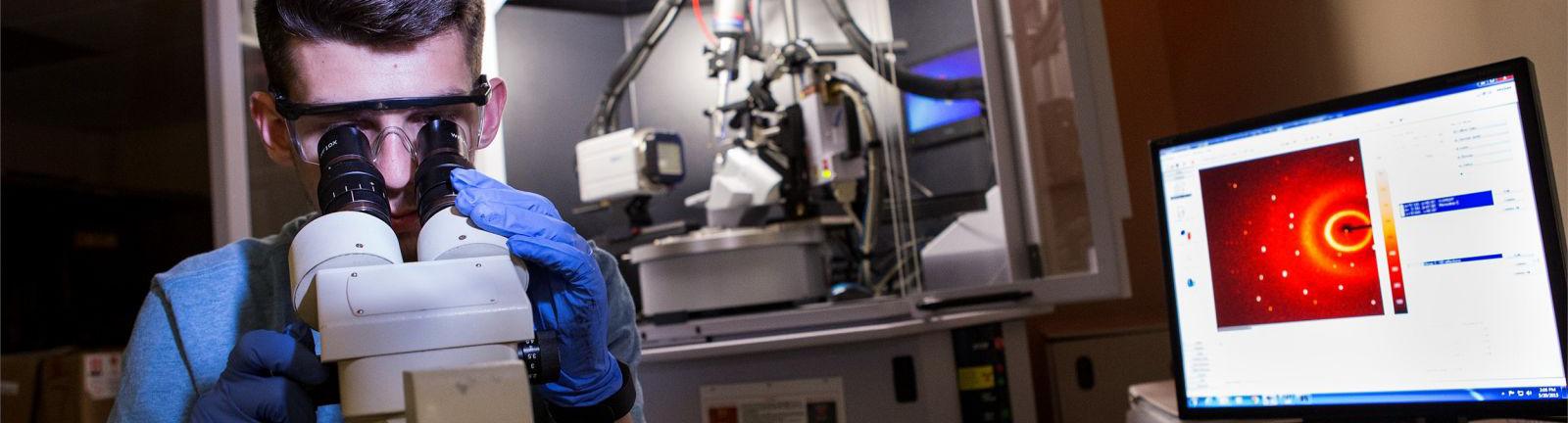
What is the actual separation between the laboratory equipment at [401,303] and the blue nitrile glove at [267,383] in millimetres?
30

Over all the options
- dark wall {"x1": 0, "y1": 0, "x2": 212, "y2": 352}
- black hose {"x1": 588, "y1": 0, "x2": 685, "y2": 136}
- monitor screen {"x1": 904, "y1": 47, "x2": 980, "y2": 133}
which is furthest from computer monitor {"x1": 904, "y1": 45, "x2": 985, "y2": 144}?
dark wall {"x1": 0, "y1": 0, "x2": 212, "y2": 352}

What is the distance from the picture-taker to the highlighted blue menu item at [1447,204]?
88 centimetres

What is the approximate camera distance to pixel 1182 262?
44.4 inches

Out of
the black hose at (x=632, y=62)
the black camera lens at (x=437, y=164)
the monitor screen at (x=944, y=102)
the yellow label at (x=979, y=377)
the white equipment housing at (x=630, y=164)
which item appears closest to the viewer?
the black camera lens at (x=437, y=164)

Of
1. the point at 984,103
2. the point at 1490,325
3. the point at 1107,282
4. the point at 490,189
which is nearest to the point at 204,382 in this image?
the point at 490,189

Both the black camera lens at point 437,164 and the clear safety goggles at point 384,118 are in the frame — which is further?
the clear safety goggles at point 384,118

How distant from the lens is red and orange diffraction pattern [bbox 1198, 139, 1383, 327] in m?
0.98

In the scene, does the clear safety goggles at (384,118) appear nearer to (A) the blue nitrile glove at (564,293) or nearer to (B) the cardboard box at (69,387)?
(A) the blue nitrile glove at (564,293)

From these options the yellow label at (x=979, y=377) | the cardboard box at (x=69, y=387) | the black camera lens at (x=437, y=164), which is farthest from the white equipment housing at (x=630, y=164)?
the black camera lens at (x=437, y=164)

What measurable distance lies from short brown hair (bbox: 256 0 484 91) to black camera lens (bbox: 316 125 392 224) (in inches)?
6.5

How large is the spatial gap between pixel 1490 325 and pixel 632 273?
7.06ft

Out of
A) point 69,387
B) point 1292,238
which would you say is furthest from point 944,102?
point 69,387

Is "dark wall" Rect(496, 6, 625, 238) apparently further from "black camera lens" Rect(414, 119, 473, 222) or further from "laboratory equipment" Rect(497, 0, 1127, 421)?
"black camera lens" Rect(414, 119, 473, 222)

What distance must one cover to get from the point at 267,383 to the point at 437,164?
0.62ft
